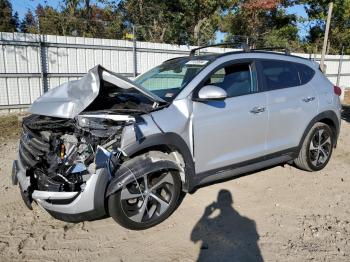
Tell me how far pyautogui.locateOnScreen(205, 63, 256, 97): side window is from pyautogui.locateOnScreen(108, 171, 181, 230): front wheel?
1238 mm

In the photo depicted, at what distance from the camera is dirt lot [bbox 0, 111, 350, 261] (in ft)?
10.3

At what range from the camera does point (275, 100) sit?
14.5ft

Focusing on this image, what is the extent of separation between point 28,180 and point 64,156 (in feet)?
1.39

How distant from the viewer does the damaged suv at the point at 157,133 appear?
3164 mm

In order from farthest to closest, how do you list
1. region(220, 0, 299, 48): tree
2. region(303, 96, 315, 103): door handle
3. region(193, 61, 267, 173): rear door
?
region(220, 0, 299, 48): tree, region(303, 96, 315, 103): door handle, region(193, 61, 267, 173): rear door

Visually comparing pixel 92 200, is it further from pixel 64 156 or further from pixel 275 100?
pixel 275 100

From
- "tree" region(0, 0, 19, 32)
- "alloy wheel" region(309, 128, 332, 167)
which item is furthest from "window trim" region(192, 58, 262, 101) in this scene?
"tree" region(0, 0, 19, 32)

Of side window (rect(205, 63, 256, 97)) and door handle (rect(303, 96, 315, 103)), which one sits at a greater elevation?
side window (rect(205, 63, 256, 97))

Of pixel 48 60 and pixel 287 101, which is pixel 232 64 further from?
pixel 48 60

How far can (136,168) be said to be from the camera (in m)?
3.30

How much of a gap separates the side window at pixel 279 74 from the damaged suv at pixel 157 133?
0.6 inches

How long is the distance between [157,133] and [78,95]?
86cm

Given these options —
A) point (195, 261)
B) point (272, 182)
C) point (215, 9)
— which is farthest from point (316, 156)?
point (215, 9)

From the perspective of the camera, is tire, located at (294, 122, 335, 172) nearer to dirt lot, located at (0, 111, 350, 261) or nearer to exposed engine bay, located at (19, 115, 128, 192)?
dirt lot, located at (0, 111, 350, 261)
